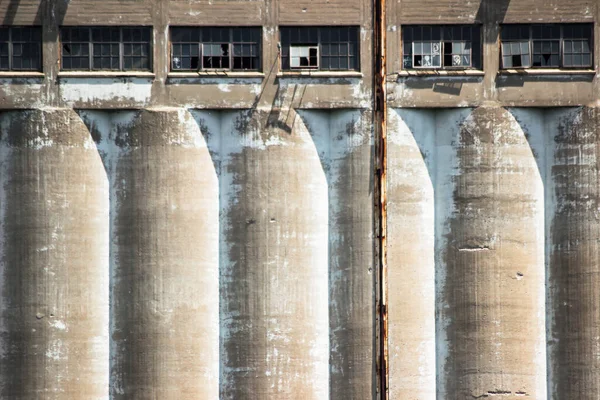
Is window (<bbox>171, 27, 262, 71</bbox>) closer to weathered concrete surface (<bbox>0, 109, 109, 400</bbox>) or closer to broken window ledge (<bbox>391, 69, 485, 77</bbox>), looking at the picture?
weathered concrete surface (<bbox>0, 109, 109, 400</bbox>)

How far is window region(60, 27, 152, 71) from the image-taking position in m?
60.1

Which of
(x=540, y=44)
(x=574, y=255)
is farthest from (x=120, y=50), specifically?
(x=574, y=255)

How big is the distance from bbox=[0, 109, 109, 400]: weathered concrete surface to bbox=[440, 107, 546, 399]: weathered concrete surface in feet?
53.4

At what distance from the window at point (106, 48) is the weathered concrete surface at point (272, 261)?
14.3 feet

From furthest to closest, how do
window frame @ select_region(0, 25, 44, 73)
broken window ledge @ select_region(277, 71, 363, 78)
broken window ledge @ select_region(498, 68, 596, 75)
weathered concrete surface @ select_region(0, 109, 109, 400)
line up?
window frame @ select_region(0, 25, 44, 73) < broken window ledge @ select_region(498, 68, 596, 75) < broken window ledge @ select_region(277, 71, 363, 78) < weathered concrete surface @ select_region(0, 109, 109, 400)

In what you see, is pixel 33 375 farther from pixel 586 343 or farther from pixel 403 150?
pixel 586 343

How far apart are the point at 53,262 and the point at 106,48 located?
10.3m

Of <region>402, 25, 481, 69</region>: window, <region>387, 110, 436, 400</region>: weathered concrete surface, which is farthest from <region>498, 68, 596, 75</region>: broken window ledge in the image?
<region>387, 110, 436, 400</region>: weathered concrete surface

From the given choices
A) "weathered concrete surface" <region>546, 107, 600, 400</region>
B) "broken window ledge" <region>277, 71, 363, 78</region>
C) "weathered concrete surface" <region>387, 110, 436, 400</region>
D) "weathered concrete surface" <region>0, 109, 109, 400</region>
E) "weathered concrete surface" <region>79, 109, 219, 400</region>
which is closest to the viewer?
"weathered concrete surface" <region>79, 109, 219, 400</region>

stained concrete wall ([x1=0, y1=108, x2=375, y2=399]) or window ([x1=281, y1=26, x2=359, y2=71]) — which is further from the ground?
window ([x1=281, y1=26, x2=359, y2=71])

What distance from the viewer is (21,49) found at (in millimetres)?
60500

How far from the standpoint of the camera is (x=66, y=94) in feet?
197

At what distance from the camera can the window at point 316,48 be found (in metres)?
60.0

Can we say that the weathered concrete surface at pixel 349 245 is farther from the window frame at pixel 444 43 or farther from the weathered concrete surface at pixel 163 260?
the weathered concrete surface at pixel 163 260
